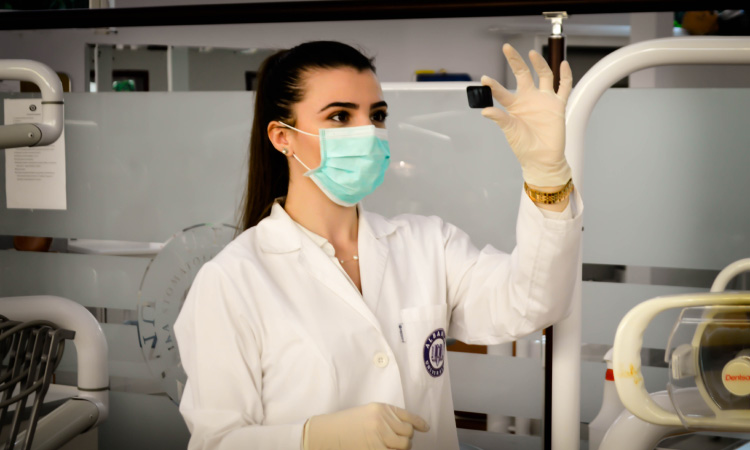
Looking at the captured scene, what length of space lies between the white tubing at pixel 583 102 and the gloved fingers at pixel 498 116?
11.5 inches

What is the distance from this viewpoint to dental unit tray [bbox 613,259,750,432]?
3.77 feet

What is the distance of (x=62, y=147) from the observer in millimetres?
2119

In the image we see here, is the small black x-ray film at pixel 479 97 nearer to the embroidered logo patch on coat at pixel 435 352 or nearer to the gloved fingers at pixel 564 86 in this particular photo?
the gloved fingers at pixel 564 86

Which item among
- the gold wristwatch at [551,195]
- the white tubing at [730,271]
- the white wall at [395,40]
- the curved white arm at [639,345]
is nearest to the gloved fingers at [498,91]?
the gold wristwatch at [551,195]

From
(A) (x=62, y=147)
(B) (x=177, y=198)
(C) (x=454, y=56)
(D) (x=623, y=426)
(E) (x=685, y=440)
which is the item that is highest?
(C) (x=454, y=56)

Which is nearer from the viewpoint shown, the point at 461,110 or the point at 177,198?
the point at 461,110

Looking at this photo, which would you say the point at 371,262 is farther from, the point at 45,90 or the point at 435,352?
the point at 45,90

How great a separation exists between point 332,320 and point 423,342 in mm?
183

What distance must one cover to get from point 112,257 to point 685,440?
1.60 m

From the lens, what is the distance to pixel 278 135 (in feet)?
4.65

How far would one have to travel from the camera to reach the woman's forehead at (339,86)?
52.8 inches

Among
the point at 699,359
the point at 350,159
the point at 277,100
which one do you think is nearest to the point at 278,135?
the point at 277,100

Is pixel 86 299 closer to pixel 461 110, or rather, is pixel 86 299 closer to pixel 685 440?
pixel 461 110

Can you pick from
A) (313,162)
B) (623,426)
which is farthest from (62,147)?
(623,426)
